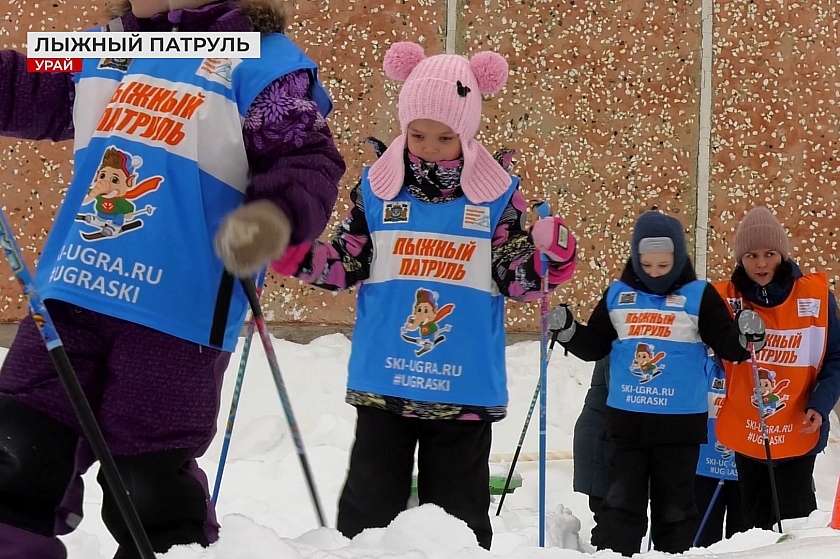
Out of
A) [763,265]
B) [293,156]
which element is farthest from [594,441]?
[293,156]

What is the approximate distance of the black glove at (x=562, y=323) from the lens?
3561mm

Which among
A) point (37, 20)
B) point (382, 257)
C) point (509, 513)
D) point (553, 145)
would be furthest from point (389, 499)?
point (37, 20)

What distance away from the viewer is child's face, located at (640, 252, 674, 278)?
3.50 m

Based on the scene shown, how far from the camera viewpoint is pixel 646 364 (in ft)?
11.2

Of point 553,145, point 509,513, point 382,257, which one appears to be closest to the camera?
point 382,257

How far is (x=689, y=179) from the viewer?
6.29m

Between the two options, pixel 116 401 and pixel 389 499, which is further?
pixel 389 499

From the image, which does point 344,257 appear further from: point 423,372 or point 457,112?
point 457,112

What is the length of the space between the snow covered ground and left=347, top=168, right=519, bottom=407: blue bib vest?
62 cm

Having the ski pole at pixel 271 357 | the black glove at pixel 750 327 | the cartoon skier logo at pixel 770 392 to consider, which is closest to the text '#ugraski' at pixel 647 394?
the black glove at pixel 750 327

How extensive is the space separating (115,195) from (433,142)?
1.16 meters

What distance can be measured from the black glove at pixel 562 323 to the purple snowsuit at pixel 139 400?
210cm

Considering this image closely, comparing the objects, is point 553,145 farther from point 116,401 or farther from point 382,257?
point 116,401

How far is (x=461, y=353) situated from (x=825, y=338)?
7.20ft
